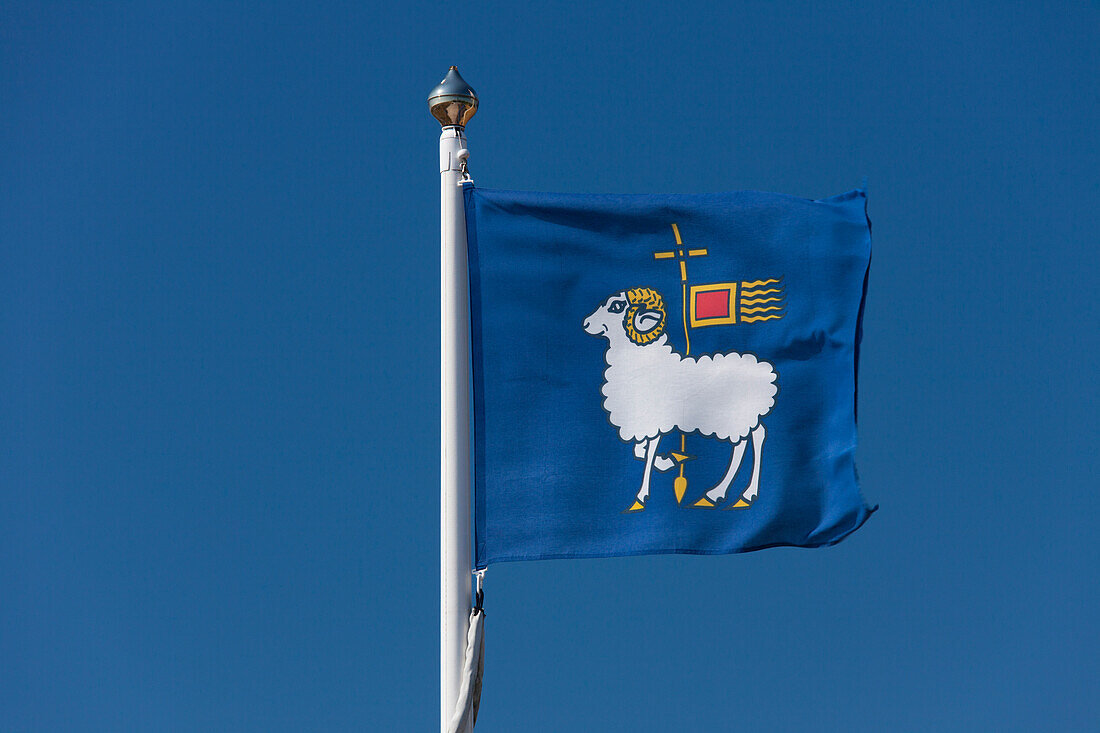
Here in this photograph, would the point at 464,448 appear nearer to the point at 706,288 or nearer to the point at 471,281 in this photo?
the point at 471,281

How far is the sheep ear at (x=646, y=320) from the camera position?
40.0ft

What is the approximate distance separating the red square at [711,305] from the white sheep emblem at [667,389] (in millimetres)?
331

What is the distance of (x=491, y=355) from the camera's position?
1182 centimetres

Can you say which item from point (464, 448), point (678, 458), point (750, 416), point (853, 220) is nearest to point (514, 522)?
point (464, 448)

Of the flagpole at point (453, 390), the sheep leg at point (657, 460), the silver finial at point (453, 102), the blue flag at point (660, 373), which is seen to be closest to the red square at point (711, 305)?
the blue flag at point (660, 373)

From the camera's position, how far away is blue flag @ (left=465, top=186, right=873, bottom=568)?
462 inches

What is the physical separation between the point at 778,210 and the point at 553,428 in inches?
117

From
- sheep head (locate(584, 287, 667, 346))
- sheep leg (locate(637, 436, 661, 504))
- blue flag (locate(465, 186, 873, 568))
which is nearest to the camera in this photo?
blue flag (locate(465, 186, 873, 568))

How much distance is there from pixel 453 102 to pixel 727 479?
4.08m

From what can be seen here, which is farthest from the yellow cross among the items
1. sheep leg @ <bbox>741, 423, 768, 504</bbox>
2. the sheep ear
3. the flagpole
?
the flagpole

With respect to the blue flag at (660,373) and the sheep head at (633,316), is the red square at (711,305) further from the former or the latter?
the sheep head at (633,316)

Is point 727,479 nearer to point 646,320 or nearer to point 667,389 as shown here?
point 667,389

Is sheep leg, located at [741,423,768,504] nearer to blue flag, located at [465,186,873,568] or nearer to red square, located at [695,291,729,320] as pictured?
blue flag, located at [465,186,873,568]

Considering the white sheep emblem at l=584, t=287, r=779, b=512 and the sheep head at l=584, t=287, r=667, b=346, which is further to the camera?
the sheep head at l=584, t=287, r=667, b=346
